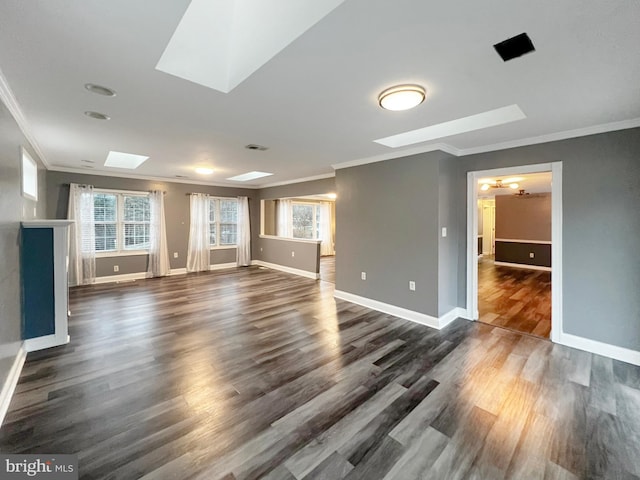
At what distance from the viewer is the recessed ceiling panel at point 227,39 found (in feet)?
5.15

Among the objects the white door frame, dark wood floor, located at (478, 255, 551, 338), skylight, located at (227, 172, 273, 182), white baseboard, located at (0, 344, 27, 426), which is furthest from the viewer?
skylight, located at (227, 172, 273, 182)

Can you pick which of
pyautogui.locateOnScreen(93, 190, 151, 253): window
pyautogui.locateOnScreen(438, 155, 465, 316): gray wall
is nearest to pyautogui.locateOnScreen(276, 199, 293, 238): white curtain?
pyautogui.locateOnScreen(93, 190, 151, 253): window

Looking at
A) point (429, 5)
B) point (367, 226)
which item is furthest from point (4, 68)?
point (367, 226)

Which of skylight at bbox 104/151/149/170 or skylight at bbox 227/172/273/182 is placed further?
skylight at bbox 227/172/273/182

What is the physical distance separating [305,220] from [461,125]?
24.3ft

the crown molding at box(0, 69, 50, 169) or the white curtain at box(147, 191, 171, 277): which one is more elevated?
the crown molding at box(0, 69, 50, 169)

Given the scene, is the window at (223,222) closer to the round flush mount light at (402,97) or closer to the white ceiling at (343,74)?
the white ceiling at (343,74)

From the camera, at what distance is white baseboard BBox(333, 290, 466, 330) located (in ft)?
12.0

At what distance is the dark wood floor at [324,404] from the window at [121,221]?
10.5 ft

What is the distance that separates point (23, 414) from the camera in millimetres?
1956

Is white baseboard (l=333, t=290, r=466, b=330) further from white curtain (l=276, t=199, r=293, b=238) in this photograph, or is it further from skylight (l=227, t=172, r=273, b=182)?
white curtain (l=276, t=199, r=293, b=238)

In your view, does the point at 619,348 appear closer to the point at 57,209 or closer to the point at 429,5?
the point at 429,5

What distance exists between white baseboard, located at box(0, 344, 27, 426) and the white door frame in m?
4.80

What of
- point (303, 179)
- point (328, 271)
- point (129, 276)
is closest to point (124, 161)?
point (129, 276)
